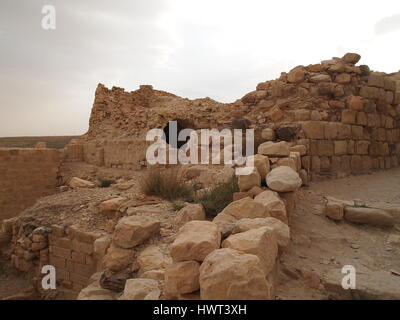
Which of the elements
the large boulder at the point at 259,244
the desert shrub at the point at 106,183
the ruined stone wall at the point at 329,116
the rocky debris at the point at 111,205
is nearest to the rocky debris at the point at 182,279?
the large boulder at the point at 259,244

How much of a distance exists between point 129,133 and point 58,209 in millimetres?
4516

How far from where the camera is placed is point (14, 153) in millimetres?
8102

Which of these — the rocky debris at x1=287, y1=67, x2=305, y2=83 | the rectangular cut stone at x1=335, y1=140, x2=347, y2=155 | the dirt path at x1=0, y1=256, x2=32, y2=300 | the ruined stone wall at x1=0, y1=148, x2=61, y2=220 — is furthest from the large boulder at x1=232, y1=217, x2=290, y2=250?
the ruined stone wall at x1=0, y1=148, x2=61, y2=220

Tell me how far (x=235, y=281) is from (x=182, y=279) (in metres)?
0.44

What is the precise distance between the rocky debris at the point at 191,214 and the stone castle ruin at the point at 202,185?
0.04ft

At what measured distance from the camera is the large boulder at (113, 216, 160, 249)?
3008mm

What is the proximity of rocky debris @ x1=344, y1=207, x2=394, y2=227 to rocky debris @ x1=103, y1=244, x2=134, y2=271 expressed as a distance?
9.25 feet

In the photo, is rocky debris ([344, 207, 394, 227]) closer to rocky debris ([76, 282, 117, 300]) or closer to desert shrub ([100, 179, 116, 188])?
rocky debris ([76, 282, 117, 300])

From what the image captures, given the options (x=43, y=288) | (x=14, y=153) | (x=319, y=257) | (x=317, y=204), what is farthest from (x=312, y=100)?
(x=14, y=153)

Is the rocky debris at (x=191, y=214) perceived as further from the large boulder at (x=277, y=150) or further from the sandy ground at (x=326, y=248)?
the large boulder at (x=277, y=150)

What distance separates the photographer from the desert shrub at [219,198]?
3.66 m

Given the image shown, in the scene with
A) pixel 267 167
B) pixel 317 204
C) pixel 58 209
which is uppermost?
pixel 267 167
